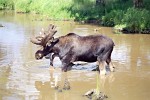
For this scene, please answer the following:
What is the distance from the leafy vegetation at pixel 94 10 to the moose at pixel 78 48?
9659 mm

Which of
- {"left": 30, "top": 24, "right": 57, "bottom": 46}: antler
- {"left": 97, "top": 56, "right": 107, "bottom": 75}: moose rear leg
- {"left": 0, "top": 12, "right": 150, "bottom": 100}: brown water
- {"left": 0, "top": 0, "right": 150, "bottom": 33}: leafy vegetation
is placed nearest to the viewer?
{"left": 0, "top": 12, "right": 150, "bottom": 100}: brown water

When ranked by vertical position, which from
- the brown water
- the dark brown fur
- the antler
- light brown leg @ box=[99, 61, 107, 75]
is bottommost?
the brown water

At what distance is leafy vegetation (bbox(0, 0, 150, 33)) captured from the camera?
2081 centimetres

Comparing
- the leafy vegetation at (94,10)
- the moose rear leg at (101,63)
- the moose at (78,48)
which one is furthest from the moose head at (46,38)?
the leafy vegetation at (94,10)

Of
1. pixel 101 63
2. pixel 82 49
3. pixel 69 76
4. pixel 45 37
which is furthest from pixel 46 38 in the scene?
pixel 101 63

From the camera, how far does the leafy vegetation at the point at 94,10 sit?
20.8m

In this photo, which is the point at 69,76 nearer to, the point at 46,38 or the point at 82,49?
the point at 82,49

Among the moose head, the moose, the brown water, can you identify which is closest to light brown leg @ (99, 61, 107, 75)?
the moose

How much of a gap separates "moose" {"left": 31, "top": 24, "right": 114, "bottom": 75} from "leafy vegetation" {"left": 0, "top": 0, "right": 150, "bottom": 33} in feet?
31.7

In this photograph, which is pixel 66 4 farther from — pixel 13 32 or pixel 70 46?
pixel 70 46

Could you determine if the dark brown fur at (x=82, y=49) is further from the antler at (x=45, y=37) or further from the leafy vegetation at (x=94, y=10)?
the leafy vegetation at (x=94, y=10)

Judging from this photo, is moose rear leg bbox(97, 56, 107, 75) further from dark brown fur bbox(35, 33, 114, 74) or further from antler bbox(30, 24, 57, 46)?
antler bbox(30, 24, 57, 46)

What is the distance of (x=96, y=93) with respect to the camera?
28.8ft

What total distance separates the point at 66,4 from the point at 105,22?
20.5ft
